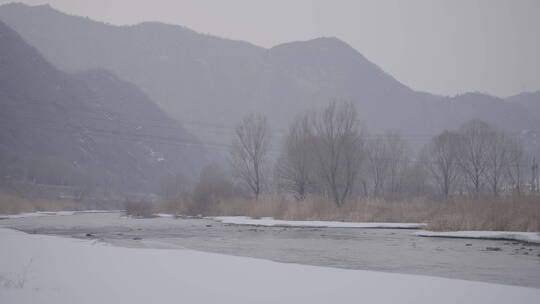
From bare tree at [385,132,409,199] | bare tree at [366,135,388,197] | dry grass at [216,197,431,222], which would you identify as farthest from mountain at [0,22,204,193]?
dry grass at [216,197,431,222]

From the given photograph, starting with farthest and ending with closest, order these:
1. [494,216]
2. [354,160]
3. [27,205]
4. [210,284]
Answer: [27,205] → [354,160] → [494,216] → [210,284]

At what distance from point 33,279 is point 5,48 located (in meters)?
155

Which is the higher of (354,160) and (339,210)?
(354,160)

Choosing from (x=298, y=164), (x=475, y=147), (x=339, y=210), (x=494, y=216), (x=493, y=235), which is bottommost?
(x=493, y=235)

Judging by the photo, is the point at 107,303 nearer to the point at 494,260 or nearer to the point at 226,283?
the point at 226,283

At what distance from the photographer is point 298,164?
5956cm

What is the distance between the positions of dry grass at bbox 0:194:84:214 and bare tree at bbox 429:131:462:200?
5825 centimetres

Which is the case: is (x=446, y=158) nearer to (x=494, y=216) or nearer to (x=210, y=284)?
(x=494, y=216)

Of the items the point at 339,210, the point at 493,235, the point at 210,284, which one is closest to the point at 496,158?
the point at 339,210

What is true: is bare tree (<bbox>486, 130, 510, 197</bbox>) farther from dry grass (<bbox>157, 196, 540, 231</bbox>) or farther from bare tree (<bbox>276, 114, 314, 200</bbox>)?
dry grass (<bbox>157, 196, 540, 231</bbox>)

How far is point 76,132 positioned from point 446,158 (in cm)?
9993

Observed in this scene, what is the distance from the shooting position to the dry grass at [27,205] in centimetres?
5819

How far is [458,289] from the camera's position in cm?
869

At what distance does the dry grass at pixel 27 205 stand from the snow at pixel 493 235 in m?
50.9
